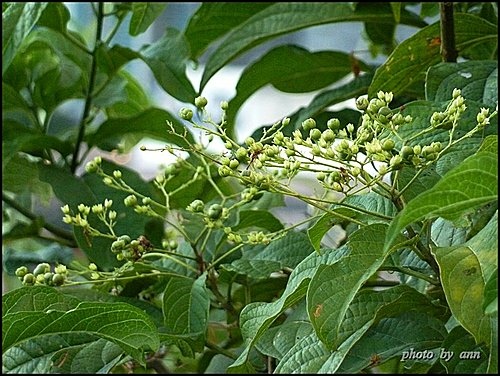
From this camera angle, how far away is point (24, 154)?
0.83 m

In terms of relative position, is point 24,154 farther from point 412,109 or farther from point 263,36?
point 412,109

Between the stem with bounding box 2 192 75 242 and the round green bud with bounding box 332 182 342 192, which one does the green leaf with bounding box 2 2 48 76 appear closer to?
the stem with bounding box 2 192 75 242

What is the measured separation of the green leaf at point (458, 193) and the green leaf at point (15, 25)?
42 centimetres

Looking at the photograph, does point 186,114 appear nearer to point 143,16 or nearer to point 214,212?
point 214,212

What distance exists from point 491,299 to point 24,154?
0.63m

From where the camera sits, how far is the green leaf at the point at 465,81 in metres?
0.51

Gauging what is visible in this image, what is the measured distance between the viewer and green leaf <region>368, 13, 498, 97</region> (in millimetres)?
566

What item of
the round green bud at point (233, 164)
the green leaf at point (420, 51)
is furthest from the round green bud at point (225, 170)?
the green leaf at point (420, 51)

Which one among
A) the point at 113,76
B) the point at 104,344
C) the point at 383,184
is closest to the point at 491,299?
the point at 383,184

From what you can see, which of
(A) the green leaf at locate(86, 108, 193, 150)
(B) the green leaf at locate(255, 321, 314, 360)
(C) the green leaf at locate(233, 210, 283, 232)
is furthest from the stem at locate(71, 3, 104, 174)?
(B) the green leaf at locate(255, 321, 314, 360)

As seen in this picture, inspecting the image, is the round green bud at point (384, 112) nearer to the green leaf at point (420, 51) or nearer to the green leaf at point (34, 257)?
the green leaf at point (420, 51)

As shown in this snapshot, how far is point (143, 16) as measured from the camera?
71cm

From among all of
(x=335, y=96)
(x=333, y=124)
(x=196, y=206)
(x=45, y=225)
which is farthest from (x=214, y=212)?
(x=45, y=225)

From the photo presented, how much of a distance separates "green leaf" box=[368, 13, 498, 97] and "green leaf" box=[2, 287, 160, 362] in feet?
0.80
